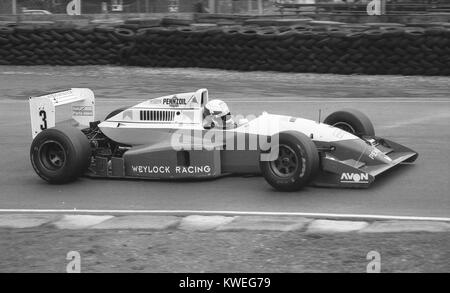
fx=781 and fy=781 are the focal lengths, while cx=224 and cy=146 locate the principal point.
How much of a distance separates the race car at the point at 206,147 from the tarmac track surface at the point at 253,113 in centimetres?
17

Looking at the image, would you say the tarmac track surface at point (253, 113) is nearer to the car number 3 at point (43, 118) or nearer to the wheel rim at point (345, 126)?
the car number 3 at point (43, 118)

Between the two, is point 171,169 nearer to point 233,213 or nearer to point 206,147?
point 206,147

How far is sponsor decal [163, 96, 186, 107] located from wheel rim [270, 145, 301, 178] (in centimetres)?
159

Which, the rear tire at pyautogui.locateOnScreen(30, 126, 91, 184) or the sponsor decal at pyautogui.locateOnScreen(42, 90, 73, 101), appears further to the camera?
the sponsor decal at pyautogui.locateOnScreen(42, 90, 73, 101)

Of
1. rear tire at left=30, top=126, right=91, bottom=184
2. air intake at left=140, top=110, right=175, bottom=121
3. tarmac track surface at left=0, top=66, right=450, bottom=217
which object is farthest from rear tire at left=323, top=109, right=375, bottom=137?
rear tire at left=30, top=126, right=91, bottom=184

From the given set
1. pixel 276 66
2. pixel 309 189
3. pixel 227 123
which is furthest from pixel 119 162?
pixel 276 66

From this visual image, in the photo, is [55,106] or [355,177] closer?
[355,177]

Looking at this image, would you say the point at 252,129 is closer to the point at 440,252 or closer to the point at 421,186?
the point at 421,186

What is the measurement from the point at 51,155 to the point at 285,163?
2.91 m

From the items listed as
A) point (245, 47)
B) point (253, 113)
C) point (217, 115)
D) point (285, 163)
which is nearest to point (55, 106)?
point (217, 115)

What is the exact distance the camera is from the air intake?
9617mm

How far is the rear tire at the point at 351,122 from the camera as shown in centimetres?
984

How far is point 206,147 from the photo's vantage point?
9109 mm

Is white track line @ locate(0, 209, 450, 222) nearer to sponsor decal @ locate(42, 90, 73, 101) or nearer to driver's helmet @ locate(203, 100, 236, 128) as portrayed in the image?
driver's helmet @ locate(203, 100, 236, 128)
